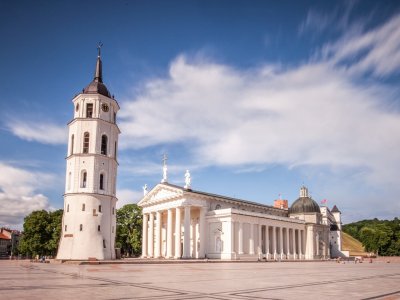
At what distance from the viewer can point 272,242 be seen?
77500 millimetres

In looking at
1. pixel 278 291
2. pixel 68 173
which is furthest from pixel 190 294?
pixel 68 173

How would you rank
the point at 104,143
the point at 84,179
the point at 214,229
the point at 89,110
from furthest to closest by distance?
the point at 214,229 → the point at 89,110 → the point at 104,143 → the point at 84,179

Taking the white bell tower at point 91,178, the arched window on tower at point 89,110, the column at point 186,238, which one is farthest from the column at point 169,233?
the arched window on tower at point 89,110

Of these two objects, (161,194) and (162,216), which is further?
(162,216)

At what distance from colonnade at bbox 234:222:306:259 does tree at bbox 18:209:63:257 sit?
33657 millimetres

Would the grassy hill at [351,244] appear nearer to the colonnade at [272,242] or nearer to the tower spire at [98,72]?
the colonnade at [272,242]

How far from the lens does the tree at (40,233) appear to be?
7388 cm

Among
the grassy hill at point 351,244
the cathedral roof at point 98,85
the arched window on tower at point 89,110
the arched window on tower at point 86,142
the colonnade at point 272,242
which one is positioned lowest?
the grassy hill at point 351,244

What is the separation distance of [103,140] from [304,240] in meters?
55.0

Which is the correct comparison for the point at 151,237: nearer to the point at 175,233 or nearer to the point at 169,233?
the point at 169,233

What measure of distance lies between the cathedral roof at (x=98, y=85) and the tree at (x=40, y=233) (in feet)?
107

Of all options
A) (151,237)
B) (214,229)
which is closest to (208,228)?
(214,229)

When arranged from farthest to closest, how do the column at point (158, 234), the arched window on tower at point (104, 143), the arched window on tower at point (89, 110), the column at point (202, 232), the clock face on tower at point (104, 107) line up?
1. the column at point (158, 234)
2. the column at point (202, 232)
3. the clock face on tower at point (104, 107)
4. the arched window on tower at point (89, 110)
5. the arched window on tower at point (104, 143)

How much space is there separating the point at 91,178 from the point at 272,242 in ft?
139
